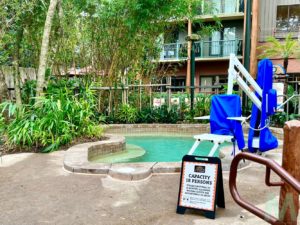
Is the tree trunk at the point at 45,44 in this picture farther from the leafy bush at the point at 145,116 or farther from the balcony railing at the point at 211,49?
the balcony railing at the point at 211,49

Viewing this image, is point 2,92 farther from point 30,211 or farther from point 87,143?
point 30,211

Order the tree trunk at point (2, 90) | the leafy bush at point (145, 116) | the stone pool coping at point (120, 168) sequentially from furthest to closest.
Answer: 1. the leafy bush at point (145, 116)
2. the tree trunk at point (2, 90)
3. the stone pool coping at point (120, 168)

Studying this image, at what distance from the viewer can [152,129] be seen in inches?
328

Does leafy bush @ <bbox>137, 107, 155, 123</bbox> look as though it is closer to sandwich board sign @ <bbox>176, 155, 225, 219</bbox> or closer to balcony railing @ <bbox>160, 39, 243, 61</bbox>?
sandwich board sign @ <bbox>176, 155, 225, 219</bbox>

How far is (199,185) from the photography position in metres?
2.73

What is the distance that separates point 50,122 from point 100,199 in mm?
2802

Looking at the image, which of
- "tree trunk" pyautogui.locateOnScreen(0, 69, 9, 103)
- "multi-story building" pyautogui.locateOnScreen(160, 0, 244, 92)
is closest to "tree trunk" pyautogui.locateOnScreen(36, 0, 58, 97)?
"tree trunk" pyautogui.locateOnScreen(0, 69, 9, 103)

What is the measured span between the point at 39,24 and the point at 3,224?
5.61m

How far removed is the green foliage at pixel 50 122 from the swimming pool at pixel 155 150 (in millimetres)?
846

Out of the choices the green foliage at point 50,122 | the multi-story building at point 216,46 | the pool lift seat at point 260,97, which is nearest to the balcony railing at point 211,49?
the multi-story building at point 216,46

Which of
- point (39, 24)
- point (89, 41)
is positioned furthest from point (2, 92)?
point (89, 41)

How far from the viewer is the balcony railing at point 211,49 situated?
16812 mm

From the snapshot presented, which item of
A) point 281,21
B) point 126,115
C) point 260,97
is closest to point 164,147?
point 126,115

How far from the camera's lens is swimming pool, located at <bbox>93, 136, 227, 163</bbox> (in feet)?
18.3
